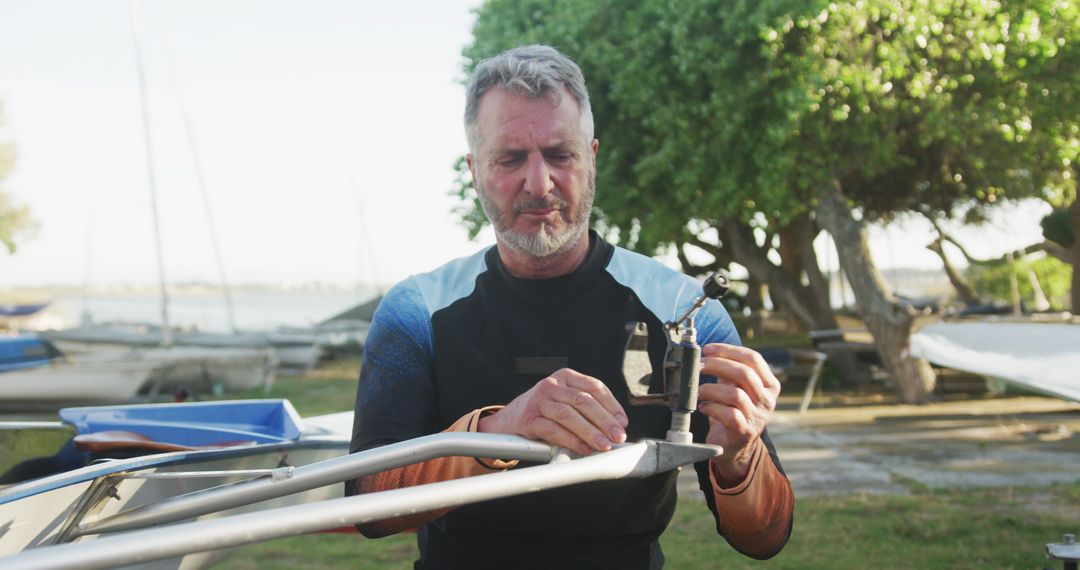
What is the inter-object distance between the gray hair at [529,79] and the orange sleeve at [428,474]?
880 millimetres

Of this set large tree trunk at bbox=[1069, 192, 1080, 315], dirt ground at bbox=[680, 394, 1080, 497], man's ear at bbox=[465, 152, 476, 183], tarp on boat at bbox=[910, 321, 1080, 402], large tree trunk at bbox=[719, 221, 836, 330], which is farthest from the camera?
large tree trunk at bbox=[719, 221, 836, 330]

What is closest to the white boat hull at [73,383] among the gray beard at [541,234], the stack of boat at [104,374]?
the stack of boat at [104,374]

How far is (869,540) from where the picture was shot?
27.8 ft

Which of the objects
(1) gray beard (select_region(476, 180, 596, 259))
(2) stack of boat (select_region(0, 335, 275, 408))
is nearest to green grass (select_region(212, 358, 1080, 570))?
(1) gray beard (select_region(476, 180, 596, 259))

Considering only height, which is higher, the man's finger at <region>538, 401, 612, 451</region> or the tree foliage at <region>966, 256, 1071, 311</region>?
the man's finger at <region>538, 401, 612, 451</region>

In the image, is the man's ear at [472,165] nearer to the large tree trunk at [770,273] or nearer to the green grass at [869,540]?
the green grass at [869,540]

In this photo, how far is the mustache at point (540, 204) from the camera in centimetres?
275

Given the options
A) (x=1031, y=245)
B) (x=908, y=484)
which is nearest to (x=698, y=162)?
(x=908, y=484)

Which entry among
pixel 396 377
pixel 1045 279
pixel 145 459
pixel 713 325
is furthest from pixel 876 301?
pixel 1045 279

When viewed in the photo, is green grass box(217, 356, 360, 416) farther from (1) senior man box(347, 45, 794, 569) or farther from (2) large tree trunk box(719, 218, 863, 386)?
(1) senior man box(347, 45, 794, 569)

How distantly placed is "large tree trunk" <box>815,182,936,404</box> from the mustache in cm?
1616

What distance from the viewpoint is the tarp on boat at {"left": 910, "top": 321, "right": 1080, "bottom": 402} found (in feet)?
29.9

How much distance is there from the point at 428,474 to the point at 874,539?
6.98 meters

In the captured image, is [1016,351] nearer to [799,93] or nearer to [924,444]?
[924,444]
